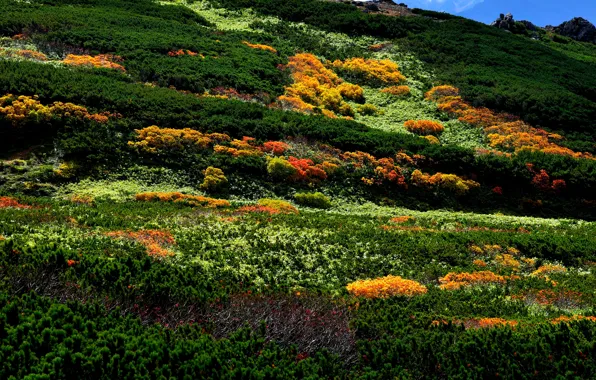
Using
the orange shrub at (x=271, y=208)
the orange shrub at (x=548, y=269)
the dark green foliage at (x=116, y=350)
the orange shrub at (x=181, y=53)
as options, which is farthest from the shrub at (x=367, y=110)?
the dark green foliage at (x=116, y=350)

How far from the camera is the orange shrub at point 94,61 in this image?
1804 inches

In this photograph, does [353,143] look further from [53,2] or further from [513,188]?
[53,2]

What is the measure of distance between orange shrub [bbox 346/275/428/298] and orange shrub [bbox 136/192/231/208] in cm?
1241

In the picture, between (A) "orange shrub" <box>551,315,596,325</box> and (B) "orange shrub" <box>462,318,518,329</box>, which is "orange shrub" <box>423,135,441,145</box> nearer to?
(A) "orange shrub" <box>551,315,596,325</box>

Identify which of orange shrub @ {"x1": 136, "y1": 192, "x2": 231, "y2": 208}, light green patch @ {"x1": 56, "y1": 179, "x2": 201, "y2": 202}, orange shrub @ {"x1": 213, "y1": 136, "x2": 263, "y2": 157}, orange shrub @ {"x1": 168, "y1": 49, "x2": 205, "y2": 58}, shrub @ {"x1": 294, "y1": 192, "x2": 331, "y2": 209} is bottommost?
light green patch @ {"x1": 56, "y1": 179, "x2": 201, "y2": 202}

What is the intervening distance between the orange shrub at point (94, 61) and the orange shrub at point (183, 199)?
25.3 metres

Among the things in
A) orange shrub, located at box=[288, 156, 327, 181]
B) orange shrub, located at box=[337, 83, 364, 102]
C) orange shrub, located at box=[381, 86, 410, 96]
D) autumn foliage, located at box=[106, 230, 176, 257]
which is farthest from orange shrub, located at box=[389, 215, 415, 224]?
→ orange shrub, located at box=[381, 86, 410, 96]

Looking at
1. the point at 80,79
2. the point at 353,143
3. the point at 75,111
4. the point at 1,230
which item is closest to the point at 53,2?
the point at 80,79

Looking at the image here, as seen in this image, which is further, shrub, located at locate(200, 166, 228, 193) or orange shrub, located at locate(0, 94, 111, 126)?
orange shrub, located at locate(0, 94, 111, 126)

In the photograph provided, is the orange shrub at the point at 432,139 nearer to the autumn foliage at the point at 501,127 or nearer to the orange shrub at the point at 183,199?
the autumn foliage at the point at 501,127

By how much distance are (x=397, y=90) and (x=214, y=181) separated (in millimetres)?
35534

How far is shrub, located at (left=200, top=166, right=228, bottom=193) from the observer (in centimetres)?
3004

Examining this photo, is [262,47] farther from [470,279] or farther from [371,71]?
[470,279]

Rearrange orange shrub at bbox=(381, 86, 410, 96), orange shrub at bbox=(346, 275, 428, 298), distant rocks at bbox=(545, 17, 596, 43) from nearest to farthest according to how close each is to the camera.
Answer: orange shrub at bbox=(346, 275, 428, 298) < orange shrub at bbox=(381, 86, 410, 96) < distant rocks at bbox=(545, 17, 596, 43)
